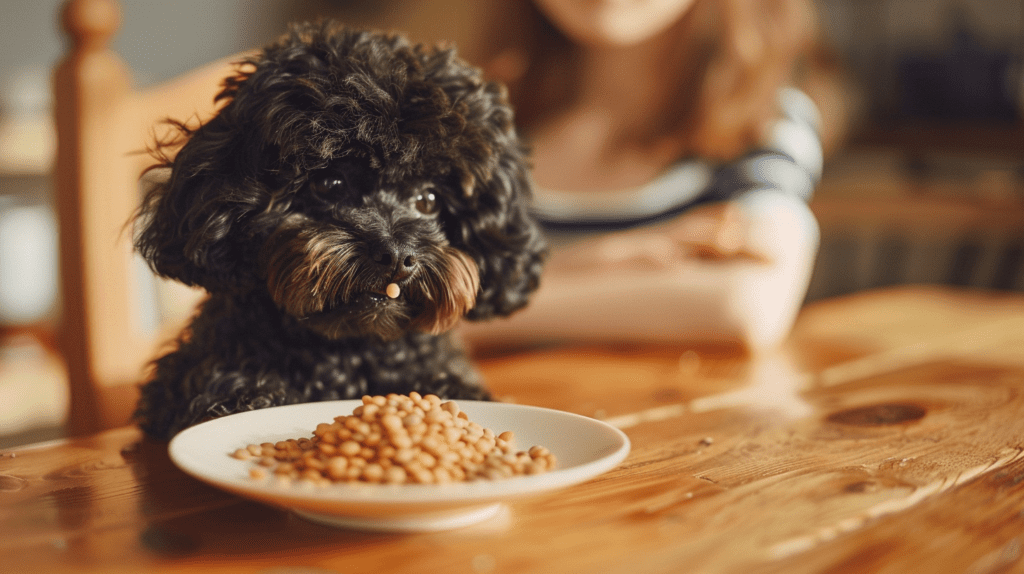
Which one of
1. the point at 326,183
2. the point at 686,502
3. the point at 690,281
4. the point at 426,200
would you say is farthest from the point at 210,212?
the point at 690,281

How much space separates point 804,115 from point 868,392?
1173mm

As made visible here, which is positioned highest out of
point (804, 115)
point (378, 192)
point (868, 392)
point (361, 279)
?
point (804, 115)

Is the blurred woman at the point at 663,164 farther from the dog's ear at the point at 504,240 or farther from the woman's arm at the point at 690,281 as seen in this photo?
the dog's ear at the point at 504,240

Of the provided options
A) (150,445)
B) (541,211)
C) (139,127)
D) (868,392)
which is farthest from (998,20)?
(150,445)

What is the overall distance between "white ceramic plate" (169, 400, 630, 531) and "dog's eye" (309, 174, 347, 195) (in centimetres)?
25

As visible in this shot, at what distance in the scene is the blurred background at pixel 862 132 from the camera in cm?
369

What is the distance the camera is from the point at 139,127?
5.38ft

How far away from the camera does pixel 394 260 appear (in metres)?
0.98

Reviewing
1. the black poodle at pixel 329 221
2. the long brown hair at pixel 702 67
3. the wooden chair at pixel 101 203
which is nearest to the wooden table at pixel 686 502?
the black poodle at pixel 329 221

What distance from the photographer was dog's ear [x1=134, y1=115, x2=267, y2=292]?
102 cm

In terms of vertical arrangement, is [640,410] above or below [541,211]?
below

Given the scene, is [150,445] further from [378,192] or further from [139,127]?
[139,127]

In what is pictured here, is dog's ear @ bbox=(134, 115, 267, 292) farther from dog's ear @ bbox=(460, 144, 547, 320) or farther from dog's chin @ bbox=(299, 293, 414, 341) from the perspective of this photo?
dog's ear @ bbox=(460, 144, 547, 320)

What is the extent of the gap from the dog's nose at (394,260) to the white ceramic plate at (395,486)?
0.56 ft
